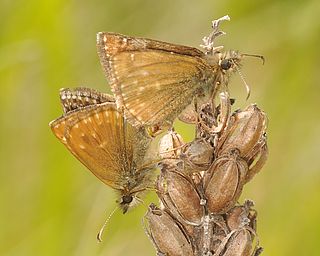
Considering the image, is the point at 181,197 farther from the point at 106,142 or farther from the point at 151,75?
the point at 151,75

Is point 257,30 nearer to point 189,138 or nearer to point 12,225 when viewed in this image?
point 189,138

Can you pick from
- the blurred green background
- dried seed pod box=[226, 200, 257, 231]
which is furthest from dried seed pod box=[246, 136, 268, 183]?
the blurred green background

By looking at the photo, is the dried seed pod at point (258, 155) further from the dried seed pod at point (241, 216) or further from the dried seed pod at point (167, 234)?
the dried seed pod at point (167, 234)

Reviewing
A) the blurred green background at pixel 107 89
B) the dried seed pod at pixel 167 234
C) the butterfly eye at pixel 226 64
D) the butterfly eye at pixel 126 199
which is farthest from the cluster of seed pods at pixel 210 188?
the blurred green background at pixel 107 89

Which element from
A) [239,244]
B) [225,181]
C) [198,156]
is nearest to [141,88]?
[198,156]

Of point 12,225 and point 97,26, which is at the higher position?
point 97,26

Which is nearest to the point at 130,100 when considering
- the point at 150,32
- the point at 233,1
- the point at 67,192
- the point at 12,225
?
the point at 67,192
